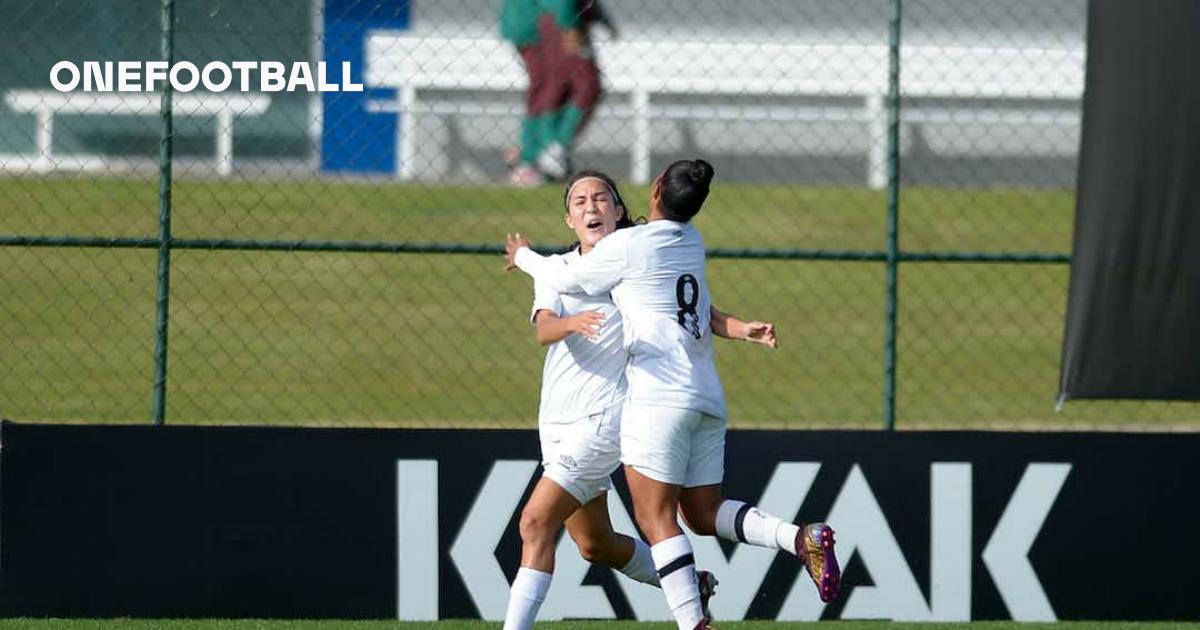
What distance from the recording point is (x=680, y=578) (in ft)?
22.8

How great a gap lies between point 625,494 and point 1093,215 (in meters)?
2.56

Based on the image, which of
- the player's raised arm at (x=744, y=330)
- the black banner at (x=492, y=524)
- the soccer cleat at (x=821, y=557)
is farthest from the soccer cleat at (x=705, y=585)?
the black banner at (x=492, y=524)

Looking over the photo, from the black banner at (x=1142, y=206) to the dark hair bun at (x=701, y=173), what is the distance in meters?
2.54

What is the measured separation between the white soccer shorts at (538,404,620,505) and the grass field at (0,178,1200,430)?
4.61m

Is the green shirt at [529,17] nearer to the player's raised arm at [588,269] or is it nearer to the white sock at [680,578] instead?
the player's raised arm at [588,269]

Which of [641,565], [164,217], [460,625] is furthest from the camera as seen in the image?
[164,217]

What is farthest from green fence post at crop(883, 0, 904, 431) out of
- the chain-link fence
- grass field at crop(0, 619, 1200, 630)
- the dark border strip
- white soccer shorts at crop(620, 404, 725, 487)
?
the chain-link fence

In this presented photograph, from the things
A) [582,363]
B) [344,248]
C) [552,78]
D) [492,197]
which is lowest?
[582,363]

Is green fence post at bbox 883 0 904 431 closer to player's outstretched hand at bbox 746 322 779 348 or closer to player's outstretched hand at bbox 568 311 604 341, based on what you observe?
player's outstretched hand at bbox 746 322 779 348

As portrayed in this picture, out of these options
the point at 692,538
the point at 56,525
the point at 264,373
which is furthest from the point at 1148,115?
the point at 264,373

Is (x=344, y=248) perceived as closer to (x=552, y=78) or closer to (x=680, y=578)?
(x=680, y=578)

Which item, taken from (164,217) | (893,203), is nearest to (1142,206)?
(893,203)

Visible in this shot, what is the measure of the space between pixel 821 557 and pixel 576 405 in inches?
43.1

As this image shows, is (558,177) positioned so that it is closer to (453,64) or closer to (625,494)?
(453,64)
